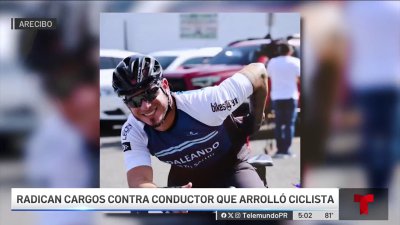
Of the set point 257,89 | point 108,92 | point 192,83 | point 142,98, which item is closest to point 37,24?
point 108,92

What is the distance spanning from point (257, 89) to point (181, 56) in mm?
492

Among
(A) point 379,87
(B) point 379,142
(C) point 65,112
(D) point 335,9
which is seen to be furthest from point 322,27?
(C) point 65,112

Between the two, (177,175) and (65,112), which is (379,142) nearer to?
(177,175)

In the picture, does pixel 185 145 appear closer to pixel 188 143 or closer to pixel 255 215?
pixel 188 143

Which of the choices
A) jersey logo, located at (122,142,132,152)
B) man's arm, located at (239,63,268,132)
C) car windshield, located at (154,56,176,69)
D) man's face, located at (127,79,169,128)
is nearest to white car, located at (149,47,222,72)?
car windshield, located at (154,56,176,69)

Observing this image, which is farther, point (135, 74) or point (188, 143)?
point (188, 143)

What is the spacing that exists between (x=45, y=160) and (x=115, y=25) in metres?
0.90

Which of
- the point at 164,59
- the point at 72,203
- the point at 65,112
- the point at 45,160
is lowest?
the point at 72,203

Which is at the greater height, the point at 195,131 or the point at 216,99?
the point at 216,99

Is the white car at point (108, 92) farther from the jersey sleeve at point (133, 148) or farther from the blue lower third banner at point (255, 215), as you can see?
the blue lower third banner at point (255, 215)

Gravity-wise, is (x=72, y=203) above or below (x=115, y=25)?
below

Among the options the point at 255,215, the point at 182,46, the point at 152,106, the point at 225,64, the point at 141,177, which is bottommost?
the point at 255,215

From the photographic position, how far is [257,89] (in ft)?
12.5

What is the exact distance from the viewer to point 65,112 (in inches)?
149
